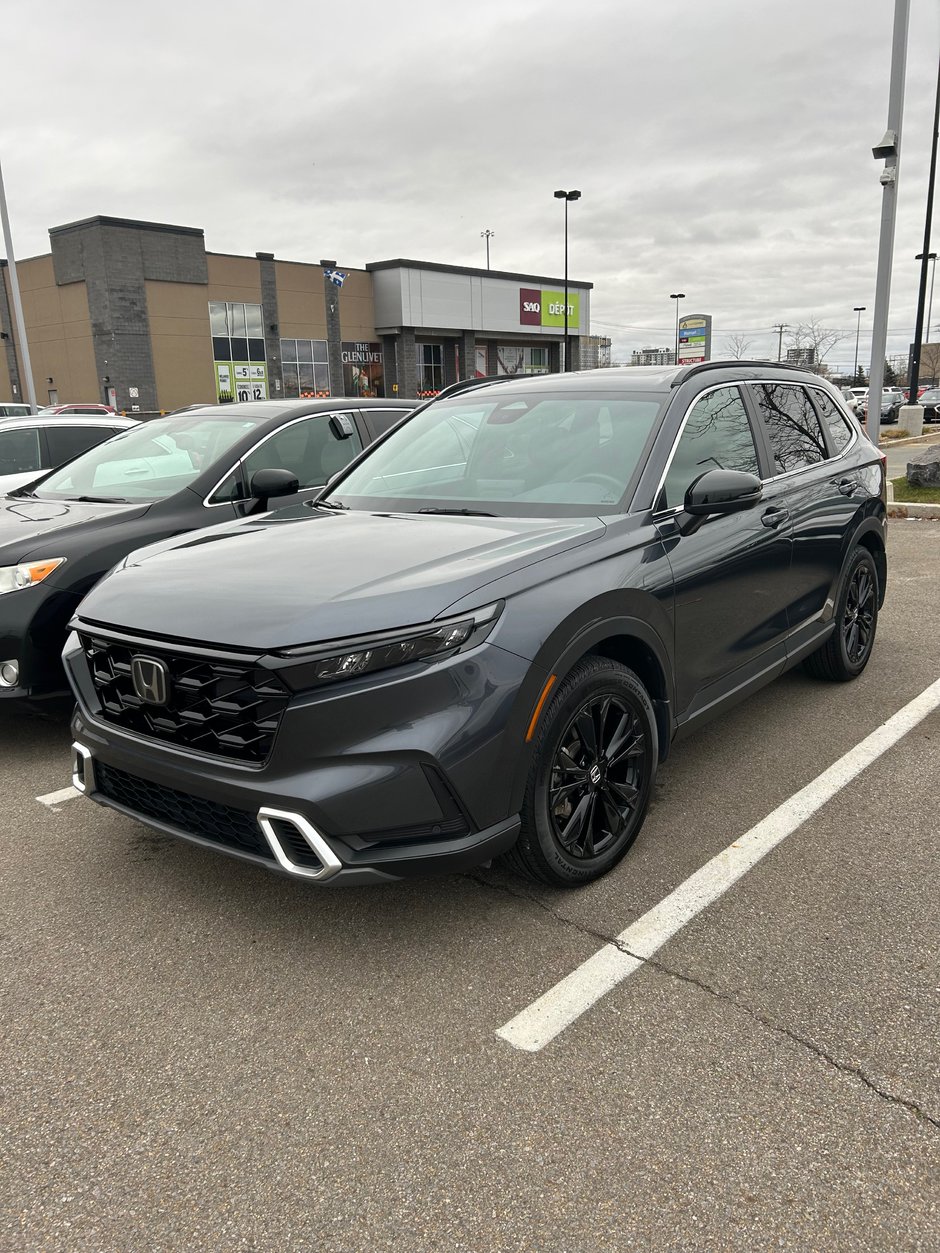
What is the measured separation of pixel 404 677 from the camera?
99.7 inches

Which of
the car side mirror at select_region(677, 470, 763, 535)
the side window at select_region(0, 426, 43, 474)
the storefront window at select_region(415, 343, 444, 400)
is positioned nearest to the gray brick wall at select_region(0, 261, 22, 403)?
the storefront window at select_region(415, 343, 444, 400)

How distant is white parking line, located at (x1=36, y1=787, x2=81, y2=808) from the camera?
13.3 feet

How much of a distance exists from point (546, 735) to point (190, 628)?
1.11 meters

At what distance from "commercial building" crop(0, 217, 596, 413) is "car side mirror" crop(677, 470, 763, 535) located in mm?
33946

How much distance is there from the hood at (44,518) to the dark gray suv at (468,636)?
1.32 m

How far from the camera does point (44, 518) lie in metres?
4.96

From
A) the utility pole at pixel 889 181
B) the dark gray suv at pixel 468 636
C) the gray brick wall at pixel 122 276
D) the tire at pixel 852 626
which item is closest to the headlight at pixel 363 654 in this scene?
Answer: the dark gray suv at pixel 468 636

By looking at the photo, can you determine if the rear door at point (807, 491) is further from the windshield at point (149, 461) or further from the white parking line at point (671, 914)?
the windshield at point (149, 461)

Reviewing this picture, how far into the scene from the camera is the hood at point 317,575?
261cm

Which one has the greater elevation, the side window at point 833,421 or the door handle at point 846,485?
the side window at point 833,421

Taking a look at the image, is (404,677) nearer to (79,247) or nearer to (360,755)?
(360,755)

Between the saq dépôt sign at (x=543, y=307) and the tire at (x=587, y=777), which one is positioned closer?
the tire at (x=587, y=777)

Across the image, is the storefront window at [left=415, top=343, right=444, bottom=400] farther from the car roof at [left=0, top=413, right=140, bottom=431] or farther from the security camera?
the car roof at [left=0, top=413, right=140, bottom=431]

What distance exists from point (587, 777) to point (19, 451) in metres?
8.08
